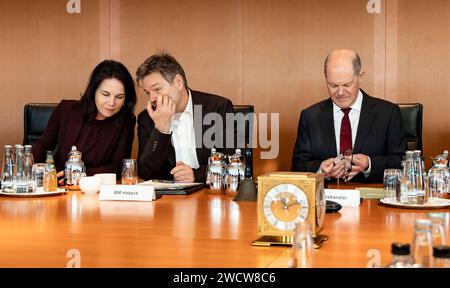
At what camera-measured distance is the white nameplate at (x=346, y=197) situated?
284 cm

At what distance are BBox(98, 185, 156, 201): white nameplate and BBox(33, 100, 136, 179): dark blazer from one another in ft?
3.70

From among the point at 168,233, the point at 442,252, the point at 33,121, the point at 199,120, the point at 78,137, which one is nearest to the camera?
the point at 442,252

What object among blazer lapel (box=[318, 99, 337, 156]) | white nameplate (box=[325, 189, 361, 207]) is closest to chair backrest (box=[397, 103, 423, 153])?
blazer lapel (box=[318, 99, 337, 156])

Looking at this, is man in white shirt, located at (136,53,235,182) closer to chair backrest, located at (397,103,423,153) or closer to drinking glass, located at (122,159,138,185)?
drinking glass, located at (122,159,138,185)

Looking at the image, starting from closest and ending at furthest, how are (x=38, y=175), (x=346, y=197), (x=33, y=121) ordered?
(x=346, y=197), (x=38, y=175), (x=33, y=121)

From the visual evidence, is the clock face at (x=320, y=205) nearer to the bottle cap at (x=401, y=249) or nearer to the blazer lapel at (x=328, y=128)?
the bottle cap at (x=401, y=249)

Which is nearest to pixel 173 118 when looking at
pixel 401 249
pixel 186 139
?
pixel 186 139

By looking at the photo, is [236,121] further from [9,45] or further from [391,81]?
[9,45]

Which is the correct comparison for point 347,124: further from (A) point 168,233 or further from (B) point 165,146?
(A) point 168,233

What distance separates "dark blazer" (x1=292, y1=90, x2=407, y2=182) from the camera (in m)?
4.09

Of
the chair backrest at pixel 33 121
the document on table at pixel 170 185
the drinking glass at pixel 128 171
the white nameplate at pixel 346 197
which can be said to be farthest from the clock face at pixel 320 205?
the chair backrest at pixel 33 121

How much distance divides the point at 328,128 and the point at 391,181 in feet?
4.21

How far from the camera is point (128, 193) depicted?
307cm

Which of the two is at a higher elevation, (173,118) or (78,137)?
(173,118)
